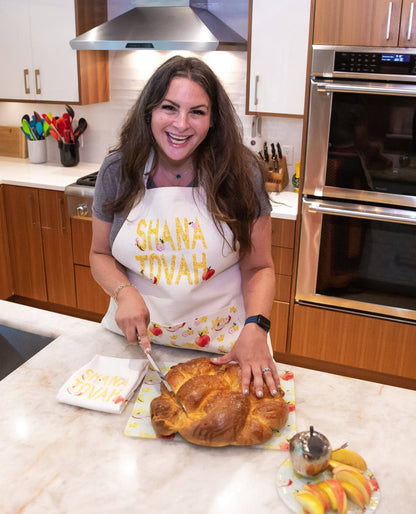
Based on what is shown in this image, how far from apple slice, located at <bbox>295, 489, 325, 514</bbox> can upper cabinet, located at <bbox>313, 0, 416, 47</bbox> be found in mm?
1885

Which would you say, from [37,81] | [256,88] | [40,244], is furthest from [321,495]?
[37,81]

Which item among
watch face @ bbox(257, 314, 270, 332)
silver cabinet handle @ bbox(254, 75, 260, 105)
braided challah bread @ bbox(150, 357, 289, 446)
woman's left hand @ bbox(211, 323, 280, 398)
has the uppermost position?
silver cabinet handle @ bbox(254, 75, 260, 105)

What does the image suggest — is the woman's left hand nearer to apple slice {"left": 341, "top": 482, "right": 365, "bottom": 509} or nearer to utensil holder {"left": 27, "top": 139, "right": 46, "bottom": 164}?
apple slice {"left": 341, "top": 482, "right": 365, "bottom": 509}

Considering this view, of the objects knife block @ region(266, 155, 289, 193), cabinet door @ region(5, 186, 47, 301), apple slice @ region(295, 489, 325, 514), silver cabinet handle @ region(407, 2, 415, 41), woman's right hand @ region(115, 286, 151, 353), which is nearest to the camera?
apple slice @ region(295, 489, 325, 514)

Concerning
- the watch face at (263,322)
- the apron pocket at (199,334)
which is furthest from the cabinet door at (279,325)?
the watch face at (263,322)

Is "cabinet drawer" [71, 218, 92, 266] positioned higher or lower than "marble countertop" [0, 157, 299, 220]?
lower

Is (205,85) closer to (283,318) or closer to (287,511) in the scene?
(287,511)

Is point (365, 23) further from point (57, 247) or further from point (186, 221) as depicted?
point (57, 247)

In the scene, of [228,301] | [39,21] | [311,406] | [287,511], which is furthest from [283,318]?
[39,21]

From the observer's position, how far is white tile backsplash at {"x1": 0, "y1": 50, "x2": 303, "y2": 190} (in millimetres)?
3094

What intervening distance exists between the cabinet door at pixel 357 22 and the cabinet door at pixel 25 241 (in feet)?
5.87

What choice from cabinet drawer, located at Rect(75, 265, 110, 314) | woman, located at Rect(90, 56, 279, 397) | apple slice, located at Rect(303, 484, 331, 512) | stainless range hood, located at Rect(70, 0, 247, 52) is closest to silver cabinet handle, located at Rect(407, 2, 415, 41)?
stainless range hood, located at Rect(70, 0, 247, 52)

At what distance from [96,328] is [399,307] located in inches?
63.6

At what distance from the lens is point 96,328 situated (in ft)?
4.98
